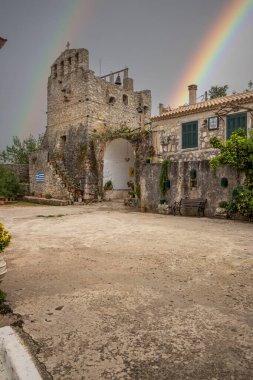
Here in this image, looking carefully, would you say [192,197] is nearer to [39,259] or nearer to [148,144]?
[148,144]

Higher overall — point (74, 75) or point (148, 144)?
point (74, 75)

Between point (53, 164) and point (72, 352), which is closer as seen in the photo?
point (72, 352)

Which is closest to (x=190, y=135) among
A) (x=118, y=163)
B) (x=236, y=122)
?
(x=236, y=122)

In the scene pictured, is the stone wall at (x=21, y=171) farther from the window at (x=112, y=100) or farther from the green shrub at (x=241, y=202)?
the green shrub at (x=241, y=202)

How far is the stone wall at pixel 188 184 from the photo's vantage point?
12.1 meters

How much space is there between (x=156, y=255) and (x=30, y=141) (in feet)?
101

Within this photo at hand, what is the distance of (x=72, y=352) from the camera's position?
2.38 m

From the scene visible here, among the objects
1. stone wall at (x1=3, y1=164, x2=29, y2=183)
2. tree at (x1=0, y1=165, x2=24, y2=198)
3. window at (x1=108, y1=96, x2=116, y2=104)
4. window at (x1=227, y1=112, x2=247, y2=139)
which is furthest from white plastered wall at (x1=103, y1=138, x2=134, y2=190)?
window at (x1=227, y1=112, x2=247, y2=139)

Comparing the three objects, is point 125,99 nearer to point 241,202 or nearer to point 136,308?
point 241,202

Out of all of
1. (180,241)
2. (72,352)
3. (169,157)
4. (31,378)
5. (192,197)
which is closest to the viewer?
(31,378)

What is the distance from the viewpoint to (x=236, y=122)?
48.8 feet

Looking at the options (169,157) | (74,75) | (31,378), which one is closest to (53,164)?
(74,75)

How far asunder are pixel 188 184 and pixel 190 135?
15.0ft

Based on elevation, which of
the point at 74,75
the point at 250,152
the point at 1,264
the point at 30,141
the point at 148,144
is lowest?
the point at 1,264
